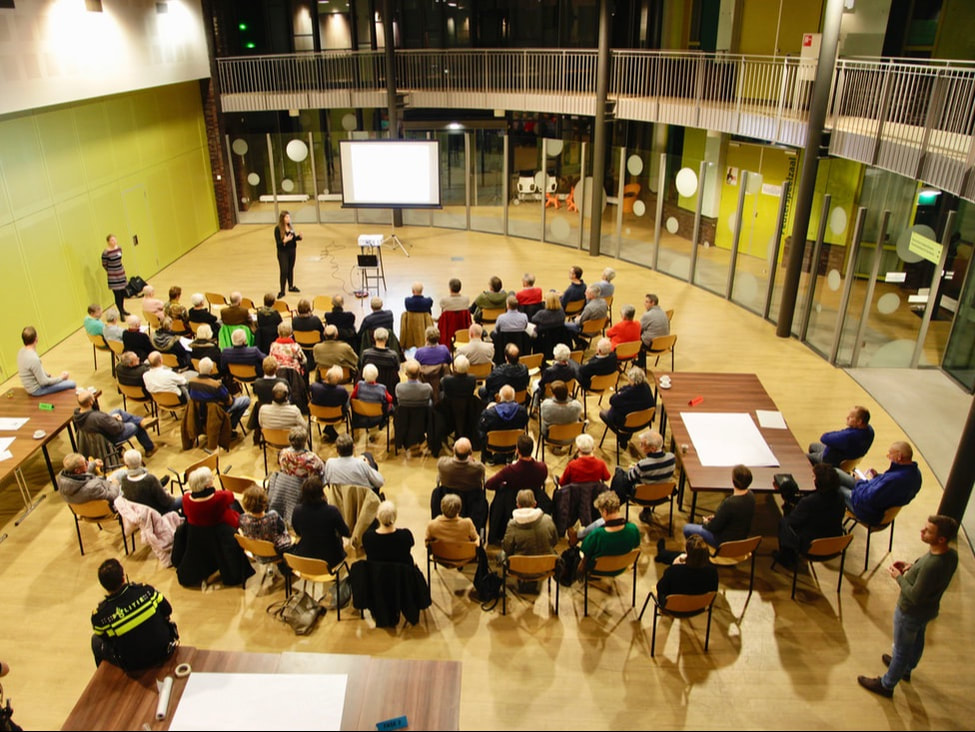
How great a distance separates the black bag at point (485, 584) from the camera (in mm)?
6641

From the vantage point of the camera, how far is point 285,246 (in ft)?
44.1

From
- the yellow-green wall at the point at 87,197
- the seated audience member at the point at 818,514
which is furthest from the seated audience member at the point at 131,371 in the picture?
the seated audience member at the point at 818,514

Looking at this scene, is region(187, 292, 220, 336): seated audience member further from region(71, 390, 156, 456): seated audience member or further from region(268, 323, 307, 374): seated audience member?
region(71, 390, 156, 456): seated audience member

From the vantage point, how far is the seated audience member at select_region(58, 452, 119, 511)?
22.1 ft

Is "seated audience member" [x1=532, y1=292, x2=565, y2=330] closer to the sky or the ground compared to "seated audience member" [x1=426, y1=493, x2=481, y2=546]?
closer to the sky

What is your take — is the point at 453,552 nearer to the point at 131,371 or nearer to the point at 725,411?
the point at 725,411

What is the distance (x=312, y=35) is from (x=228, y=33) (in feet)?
7.47

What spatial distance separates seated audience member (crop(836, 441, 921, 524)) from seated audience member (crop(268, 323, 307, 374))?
625 centimetres

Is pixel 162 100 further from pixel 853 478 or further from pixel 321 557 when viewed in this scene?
pixel 853 478

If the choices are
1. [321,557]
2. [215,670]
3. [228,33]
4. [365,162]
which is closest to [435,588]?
[321,557]

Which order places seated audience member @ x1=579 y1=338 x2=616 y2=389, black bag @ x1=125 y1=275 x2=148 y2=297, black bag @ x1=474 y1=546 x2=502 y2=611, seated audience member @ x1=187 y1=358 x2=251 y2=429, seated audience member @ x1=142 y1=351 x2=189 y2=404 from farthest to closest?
black bag @ x1=125 y1=275 x2=148 y2=297 → seated audience member @ x1=579 y1=338 x2=616 y2=389 → seated audience member @ x1=142 y1=351 x2=189 y2=404 → seated audience member @ x1=187 y1=358 x2=251 y2=429 → black bag @ x1=474 y1=546 x2=502 y2=611

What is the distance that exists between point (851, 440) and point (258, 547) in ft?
18.4

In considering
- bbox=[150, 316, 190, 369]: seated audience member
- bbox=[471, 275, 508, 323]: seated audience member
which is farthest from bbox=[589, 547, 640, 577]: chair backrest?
bbox=[150, 316, 190, 369]: seated audience member

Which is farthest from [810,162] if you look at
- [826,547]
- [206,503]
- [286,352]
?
[206,503]
